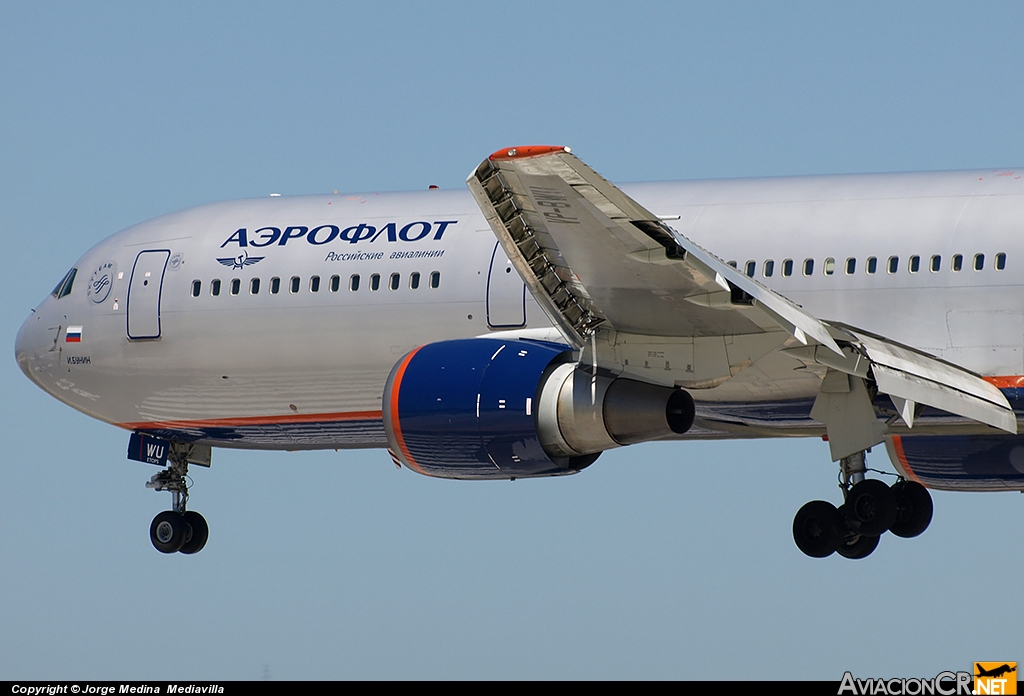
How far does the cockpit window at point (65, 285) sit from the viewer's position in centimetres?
2783

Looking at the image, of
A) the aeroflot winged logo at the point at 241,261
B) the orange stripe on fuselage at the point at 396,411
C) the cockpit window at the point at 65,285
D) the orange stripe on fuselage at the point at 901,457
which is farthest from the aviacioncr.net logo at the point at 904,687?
the cockpit window at the point at 65,285

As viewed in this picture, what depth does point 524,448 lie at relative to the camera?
20.8m

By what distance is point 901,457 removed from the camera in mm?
26375

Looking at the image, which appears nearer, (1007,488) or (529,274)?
(529,274)

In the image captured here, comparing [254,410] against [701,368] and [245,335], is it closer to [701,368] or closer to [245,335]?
[245,335]

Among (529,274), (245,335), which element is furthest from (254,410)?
(529,274)

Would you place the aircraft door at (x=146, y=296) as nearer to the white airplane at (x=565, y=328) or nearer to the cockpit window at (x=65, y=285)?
the white airplane at (x=565, y=328)

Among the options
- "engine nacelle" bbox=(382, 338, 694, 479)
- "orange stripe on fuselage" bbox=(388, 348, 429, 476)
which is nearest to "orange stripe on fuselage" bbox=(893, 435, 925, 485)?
"engine nacelle" bbox=(382, 338, 694, 479)

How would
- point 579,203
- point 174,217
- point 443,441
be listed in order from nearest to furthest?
point 579,203 → point 443,441 → point 174,217

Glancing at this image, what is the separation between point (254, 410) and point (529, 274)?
705 centimetres

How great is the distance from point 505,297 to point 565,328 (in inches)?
124

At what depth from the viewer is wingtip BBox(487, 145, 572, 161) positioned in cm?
1692

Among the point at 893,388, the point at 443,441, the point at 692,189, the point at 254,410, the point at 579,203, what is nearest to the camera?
the point at 579,203

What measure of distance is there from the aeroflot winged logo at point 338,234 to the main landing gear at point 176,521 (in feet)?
11.8
